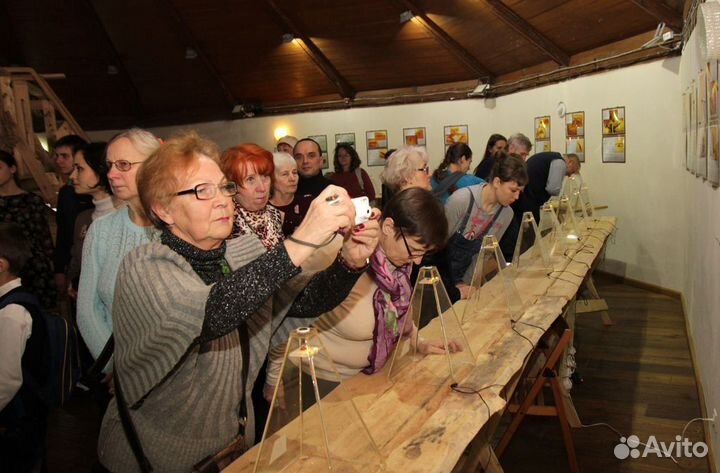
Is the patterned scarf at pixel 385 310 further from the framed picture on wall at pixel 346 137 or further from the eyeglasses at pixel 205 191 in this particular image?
the framed picture on wall at pixel 346 137

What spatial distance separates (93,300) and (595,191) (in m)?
7.04

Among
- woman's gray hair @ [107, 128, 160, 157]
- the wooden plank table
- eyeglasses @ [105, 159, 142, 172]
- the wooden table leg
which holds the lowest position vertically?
the wooden table leg

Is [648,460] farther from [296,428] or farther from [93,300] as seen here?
[93,300]

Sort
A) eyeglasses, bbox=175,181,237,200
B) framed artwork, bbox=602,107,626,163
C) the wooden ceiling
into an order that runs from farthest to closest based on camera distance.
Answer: the wooden ceiling, framed artwork, bbox=602,107,626,163, eyeglasses, bbox=175,181,237,200

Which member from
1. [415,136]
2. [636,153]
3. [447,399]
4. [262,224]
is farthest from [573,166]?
[447,399]

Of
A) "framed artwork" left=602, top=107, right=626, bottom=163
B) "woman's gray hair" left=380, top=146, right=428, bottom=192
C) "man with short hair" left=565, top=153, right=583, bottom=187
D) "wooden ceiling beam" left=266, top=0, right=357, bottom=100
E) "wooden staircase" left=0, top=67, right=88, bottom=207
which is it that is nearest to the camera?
"woman's gray hair" left=380, top=146, right=428, bottom=192

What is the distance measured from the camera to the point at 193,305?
4.32 ft

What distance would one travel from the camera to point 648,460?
137 inches

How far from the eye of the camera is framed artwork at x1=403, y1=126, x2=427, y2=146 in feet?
37.0

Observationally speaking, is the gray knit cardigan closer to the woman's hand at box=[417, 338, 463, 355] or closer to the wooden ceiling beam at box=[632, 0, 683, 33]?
the woman's hand at box=[417, 338, 463, 355]

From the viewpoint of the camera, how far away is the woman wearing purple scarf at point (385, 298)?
6.84 ft

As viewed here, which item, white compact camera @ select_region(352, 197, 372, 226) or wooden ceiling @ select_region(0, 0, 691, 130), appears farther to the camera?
wooden ceiling @ select_region(0, 0, 691, 130)

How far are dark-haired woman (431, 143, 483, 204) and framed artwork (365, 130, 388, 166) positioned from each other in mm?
6316

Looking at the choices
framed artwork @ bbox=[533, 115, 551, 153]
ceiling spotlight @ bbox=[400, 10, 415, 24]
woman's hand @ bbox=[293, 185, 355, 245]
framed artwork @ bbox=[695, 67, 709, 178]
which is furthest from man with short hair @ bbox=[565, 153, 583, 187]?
woman's hand @ bbox=[293, 185, 355, 245]
